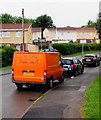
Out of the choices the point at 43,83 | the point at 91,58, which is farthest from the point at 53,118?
the point at 91,58

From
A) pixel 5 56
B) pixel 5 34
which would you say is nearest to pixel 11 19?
pixel 5 34

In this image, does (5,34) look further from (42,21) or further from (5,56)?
(42,21)

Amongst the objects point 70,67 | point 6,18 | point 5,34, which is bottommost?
point 70,67

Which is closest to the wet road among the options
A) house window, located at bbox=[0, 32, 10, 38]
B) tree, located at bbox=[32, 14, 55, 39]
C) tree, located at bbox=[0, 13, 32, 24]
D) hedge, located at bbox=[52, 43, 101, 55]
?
hedge, located at bbox=[52, 43, 101, 55]

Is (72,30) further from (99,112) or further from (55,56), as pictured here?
(99,112)

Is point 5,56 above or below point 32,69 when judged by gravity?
below

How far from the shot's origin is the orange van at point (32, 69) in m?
18.7

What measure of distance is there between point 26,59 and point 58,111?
7.53 metres

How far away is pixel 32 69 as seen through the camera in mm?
18812

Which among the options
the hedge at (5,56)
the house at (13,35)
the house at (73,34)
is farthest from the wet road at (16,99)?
the house at (73,34)

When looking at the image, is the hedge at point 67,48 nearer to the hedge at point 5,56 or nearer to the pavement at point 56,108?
the hedge at point 5,56

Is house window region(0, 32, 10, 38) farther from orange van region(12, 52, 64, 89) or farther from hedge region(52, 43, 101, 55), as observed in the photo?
orange van region(12, 52, 64, 89)

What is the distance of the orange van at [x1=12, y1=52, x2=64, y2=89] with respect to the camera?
18672 millimetres

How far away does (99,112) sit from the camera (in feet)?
35.9
